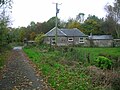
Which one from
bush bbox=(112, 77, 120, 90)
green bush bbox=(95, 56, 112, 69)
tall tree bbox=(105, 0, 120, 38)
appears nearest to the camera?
bush bbox=(112, 77, 120, 90)

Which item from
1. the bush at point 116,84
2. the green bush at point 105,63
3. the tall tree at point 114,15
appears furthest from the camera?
the tall tree at point 114,15

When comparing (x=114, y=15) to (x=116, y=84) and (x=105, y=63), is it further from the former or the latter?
(x=116, y=84)

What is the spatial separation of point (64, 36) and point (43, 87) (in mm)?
59352

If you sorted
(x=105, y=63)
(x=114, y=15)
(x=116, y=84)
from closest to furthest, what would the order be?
(x=116, y=84), (x=105, y=63), (x=114, y=15)

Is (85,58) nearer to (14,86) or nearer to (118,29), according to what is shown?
(14,86)

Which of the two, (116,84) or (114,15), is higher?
(114,15)

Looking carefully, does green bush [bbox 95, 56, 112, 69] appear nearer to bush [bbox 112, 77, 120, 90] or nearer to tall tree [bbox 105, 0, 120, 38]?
bush [bbox 112, 77, 120, 90]

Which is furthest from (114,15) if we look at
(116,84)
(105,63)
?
(116,84)

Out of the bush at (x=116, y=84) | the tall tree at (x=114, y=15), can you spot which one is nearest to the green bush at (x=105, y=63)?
the bush at (x=116, y=84)

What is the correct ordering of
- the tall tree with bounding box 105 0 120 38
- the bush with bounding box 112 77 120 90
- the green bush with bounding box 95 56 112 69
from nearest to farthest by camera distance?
the bush with bounding box 112 77 120 90
the green bush with bounding box 95 56 112 69
the tall tree with bounding box 105 0 120 38

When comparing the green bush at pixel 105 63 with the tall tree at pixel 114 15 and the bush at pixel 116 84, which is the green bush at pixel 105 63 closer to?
the bush at pixel 116 84

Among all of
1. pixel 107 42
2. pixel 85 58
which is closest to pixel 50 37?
pixel 107 42

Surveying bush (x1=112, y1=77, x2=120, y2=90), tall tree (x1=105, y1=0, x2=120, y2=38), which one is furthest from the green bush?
tall tree (x1=105, y1=0, x2=120, y2=38)

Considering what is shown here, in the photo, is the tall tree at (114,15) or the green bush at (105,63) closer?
the green bush at (105,63)
